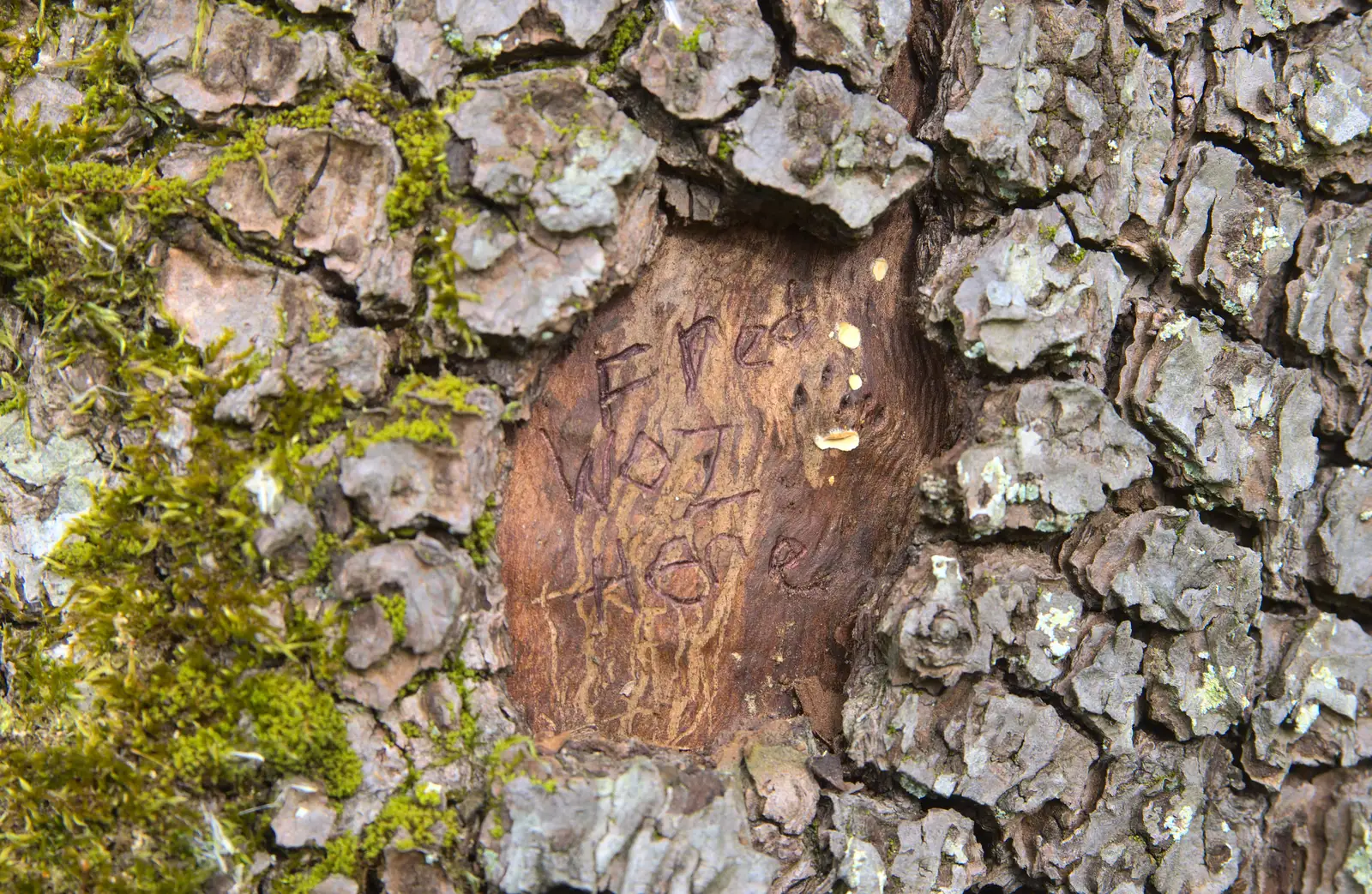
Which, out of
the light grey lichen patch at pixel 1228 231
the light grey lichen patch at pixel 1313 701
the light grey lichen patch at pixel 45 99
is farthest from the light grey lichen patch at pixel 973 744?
the light grey lichen patch at pixel 45 99

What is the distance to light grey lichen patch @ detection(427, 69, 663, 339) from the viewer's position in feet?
5.20

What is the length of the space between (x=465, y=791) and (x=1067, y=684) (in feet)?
3.86

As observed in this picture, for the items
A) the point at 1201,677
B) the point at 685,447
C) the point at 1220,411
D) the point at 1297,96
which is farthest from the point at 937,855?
the point at 1297,96

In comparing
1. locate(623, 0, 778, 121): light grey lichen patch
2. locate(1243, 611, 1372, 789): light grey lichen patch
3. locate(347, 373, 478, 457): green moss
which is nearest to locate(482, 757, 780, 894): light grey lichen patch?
locate(347, 373, 478, 457): green moss

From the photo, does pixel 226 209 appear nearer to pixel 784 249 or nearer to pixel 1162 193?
pixel 784 249

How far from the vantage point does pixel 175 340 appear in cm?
163

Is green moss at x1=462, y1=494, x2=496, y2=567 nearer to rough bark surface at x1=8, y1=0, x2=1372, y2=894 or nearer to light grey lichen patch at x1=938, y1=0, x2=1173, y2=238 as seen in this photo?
rough bark surface at x1=8, y1=0, x2=1372, y2=894

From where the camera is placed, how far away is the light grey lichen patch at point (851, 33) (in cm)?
171

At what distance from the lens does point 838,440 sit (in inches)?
76.6

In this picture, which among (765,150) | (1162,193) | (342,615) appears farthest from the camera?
(1162,193)

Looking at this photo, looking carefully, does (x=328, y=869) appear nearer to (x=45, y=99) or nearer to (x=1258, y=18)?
(x=45, y=99)

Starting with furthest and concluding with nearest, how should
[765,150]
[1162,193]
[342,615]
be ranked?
[1162,193] < [765,150] < [342,615]

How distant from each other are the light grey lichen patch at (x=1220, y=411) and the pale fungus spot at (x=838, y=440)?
545 mm

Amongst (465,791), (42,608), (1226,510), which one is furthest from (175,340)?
(1226,510)
